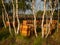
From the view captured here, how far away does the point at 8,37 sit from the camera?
64.0ft

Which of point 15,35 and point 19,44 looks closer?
point 19,44

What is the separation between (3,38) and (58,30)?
495 cm

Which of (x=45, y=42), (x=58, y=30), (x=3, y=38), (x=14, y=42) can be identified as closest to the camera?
(x=45, y=42)

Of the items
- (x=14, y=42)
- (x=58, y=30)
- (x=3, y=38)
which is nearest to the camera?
(x=14, y=42)

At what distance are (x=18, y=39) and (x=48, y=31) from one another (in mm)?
2852

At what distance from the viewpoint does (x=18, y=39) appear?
1808cm

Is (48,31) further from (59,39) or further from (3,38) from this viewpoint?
(3,38)

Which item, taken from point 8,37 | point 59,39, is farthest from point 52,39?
point 8,37

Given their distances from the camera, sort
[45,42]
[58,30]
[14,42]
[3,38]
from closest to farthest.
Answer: [45,42] < [14,42] < [3,38] < [58,30]

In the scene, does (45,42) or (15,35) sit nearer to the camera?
(45,42)

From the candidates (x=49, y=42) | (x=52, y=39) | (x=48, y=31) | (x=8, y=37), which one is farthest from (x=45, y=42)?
(x=8, y=37)

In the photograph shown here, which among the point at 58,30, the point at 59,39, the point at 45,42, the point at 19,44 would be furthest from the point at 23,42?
the point at 58,30

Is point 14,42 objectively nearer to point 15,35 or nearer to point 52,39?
point 15,35

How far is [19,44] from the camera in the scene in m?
17.5
